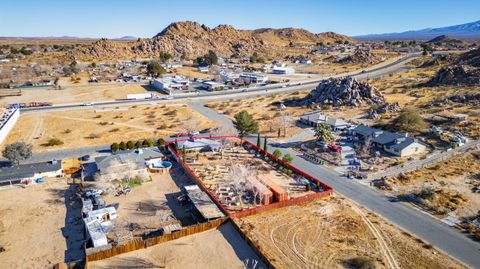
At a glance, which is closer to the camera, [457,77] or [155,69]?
[457,77]

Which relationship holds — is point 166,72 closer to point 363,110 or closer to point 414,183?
point 363,110

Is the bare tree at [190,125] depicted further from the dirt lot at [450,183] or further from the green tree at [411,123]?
the green tree at [411,123]

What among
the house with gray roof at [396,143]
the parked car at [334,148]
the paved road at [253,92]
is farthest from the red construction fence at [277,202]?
the paved road at [253,92]

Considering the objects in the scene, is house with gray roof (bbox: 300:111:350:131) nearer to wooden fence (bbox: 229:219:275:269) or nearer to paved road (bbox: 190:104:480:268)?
paved road (bbox: 190:104:480:268)

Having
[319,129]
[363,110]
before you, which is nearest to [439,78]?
[363,110]

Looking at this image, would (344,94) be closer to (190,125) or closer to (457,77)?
(190,125)

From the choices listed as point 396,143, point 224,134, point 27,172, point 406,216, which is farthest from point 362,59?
point 27,172
